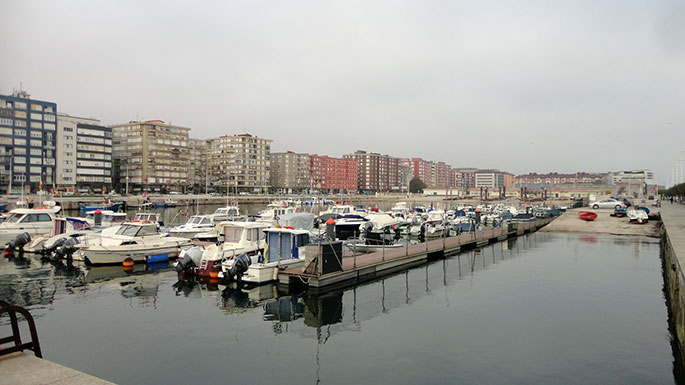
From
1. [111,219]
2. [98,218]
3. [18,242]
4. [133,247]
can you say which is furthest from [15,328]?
[98,218]

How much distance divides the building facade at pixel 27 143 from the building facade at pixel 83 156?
3048 millimetres

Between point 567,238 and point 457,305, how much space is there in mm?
31439

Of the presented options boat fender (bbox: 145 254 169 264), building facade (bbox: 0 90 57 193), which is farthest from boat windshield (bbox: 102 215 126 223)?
building facade (bbox: 0 90 57 193)

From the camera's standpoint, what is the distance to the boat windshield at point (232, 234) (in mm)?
24297

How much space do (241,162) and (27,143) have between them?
64.9 meters

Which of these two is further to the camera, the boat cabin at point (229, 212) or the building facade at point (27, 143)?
the building facade at point (27, 143)

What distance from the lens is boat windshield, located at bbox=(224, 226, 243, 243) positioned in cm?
2430

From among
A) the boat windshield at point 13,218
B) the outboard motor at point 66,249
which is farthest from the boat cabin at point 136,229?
the boat windshield at point 13,218

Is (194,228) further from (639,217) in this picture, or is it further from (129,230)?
(639,217)

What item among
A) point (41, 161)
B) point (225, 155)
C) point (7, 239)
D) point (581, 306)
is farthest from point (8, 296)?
point (225, 155)

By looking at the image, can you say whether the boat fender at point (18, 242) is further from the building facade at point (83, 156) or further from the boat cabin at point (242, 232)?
the building facade at point (83, 156)

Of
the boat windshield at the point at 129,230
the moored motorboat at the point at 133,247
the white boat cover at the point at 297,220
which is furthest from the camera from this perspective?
the white boat cover at the point at 297,220

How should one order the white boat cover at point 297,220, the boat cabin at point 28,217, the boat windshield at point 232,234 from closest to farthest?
1. the boat windshield at point 232,234
2. the white boat cover at point 297,220
3. the boat cabin at point 28,217

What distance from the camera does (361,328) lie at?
1480 centimetres
